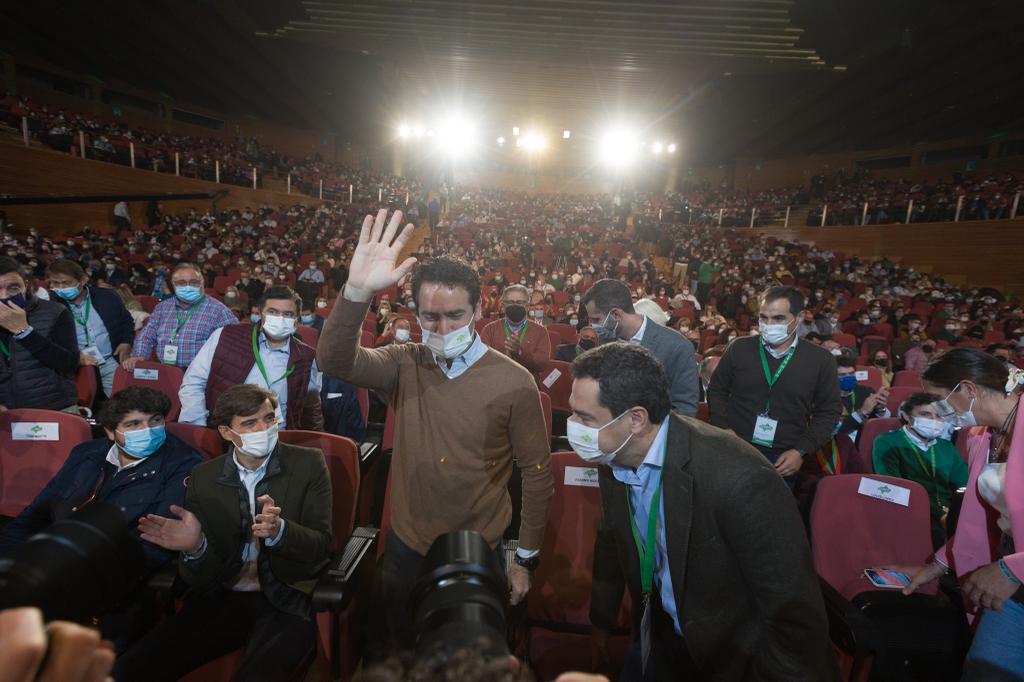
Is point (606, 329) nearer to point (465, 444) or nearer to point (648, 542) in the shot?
point (465, 444)

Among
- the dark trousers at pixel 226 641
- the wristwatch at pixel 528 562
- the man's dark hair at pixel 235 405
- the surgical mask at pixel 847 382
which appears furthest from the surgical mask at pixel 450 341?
the surgical mask at pixel 847 382

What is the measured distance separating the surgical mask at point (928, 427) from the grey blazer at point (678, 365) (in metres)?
1.25

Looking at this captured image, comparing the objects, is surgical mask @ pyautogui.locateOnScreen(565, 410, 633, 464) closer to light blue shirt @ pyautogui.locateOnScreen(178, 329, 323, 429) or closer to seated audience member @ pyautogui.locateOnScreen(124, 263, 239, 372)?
light blue shirt @ pyautogui.locateOnScreen(178, 329, 323, 429)

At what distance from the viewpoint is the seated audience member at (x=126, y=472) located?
2.05 m

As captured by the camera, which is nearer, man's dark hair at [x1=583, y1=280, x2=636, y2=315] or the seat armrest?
the seat armrest

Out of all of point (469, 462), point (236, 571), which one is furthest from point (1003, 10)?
point (236, 571)

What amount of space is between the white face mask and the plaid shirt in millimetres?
1037

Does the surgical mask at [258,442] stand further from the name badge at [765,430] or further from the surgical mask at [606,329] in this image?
the name badge at [765,430]

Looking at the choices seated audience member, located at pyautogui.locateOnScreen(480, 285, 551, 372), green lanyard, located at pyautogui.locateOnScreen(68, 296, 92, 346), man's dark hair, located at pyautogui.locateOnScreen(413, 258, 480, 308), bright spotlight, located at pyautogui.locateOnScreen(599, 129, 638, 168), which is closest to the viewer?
man's dark hair, located at pyautogui.locateOnScreen(413, 258, 480, 308)

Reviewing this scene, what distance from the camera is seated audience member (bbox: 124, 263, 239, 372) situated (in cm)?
360

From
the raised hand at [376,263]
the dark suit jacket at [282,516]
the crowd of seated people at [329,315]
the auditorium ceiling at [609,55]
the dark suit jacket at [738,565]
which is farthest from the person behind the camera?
the auditorium ceiling at [609,55]

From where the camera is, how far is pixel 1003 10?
9180 millimetres

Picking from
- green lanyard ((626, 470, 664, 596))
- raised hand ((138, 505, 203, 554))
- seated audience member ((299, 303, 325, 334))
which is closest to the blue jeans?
green lanyard ((626, 470, 664, 596))

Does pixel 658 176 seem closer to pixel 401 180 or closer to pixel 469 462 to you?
pixel 401 180
